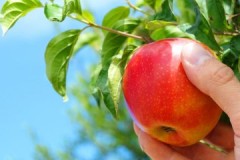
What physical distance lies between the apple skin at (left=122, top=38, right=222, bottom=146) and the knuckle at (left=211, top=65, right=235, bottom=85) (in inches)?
2.5

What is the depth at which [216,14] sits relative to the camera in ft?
3.40

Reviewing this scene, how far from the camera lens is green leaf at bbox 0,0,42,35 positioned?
1158 millimetres

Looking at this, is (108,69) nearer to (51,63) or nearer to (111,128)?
(51,63)

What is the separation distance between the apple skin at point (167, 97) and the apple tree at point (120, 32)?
0.04 m

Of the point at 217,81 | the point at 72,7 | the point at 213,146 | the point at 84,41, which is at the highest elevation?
the point at 72,7

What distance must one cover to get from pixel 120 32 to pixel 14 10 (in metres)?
0.22

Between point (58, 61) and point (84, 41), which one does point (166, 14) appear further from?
point (84, 41)

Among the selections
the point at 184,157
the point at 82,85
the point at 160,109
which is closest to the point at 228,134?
the point at 184,157

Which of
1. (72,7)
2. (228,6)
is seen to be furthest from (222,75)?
(72,7)

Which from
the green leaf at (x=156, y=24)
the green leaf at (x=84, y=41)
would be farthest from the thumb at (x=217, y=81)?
the green leaf at (x=84, y=41)

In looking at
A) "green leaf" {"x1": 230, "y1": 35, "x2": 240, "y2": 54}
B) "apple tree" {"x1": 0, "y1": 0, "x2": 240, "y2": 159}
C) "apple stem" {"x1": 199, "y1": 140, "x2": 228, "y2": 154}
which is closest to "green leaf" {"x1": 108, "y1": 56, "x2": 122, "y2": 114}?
"apple tree" {"x1": 0, "y1": 0, "x2": 240, "y2": 159}

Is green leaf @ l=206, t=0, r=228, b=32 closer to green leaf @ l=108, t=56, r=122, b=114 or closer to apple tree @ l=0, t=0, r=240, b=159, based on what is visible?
apple tree @ l=0, t=0, r=240, b=159

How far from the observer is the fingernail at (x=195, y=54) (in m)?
1.05

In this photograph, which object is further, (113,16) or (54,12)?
(113,16)
